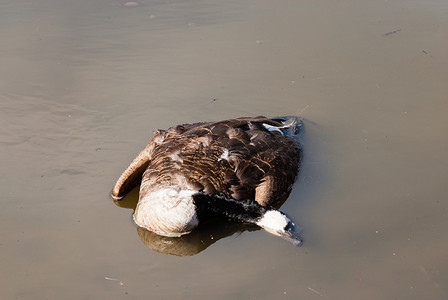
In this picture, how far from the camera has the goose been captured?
5.24m

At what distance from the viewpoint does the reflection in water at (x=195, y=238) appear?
17.8 feet

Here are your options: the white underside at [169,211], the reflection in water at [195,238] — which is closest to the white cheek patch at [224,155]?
the white underside at [169,211]

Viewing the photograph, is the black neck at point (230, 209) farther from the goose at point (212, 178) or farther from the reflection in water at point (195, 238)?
the reflection in water at point (195, 238)

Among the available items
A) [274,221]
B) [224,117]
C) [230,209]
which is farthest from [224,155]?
[224,117]

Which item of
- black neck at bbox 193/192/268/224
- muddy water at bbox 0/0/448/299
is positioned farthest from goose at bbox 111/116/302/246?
muddy water at bbox 0/0/448/299

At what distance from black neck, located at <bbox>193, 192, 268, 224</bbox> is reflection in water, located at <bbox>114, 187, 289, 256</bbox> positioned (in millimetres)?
184

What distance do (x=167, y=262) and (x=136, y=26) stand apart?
590cm

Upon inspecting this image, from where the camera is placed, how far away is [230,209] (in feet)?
17.9

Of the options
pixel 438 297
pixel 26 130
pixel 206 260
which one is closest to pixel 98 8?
pixel 26 130

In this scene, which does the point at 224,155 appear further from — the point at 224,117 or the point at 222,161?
the point at 224,117

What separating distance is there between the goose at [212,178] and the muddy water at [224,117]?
0.26 metres

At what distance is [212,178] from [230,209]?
0.39 m

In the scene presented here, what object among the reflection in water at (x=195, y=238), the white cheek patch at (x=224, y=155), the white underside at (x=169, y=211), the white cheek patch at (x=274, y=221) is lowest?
the reflection in water at (x=195, y=238)

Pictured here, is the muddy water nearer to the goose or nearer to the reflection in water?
the reflection in water
